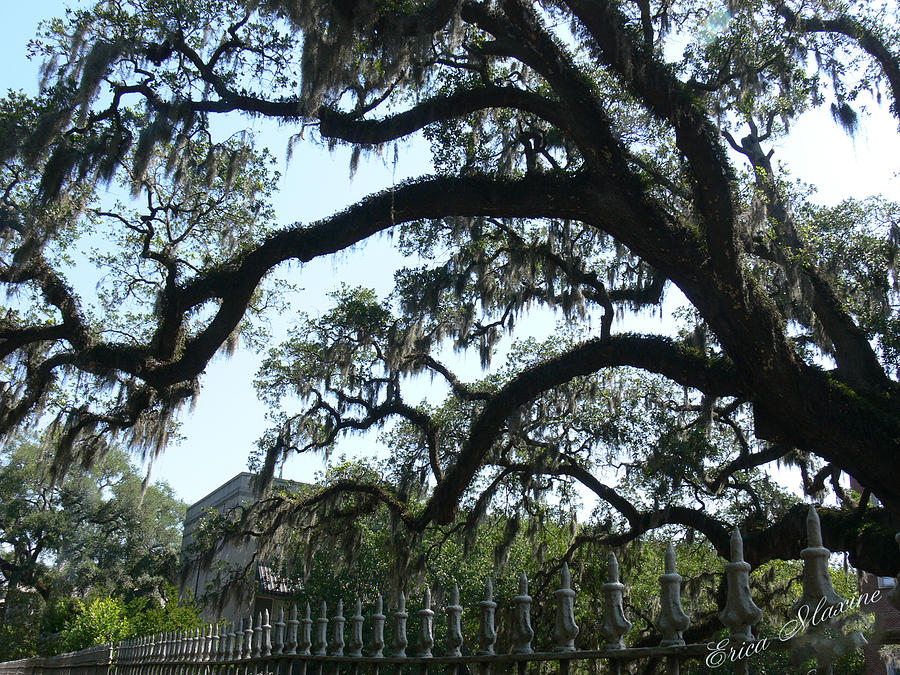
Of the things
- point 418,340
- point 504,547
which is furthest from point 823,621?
point 504,547

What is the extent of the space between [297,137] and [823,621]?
830 centimetres

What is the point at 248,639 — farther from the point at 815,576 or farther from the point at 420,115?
the point at 420,115

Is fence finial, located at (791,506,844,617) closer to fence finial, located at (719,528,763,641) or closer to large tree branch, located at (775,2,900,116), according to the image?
fence finial, located at (719,528,763,641)

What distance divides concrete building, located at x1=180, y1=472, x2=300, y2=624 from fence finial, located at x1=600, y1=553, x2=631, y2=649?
9.64ft

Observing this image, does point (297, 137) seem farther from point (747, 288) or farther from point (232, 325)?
point (747, 288)

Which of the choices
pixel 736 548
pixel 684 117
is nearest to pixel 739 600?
pixel 736 548

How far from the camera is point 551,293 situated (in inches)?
448

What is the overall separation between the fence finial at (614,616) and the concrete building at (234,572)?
294cm

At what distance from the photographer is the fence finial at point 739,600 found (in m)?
2.26

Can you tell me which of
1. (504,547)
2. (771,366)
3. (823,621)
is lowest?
(823,621)

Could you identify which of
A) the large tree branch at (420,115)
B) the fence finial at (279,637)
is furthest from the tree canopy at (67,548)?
the fence finial at (279,637)

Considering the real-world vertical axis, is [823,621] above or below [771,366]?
below

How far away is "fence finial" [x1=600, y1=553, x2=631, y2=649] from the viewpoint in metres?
2.58

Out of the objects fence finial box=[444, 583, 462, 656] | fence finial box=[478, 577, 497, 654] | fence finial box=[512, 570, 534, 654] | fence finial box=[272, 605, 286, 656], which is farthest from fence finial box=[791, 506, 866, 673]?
fence finial box=[272, 605, 286, 656]
